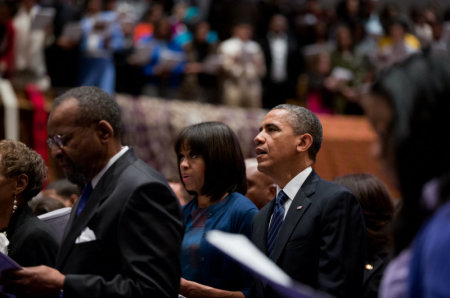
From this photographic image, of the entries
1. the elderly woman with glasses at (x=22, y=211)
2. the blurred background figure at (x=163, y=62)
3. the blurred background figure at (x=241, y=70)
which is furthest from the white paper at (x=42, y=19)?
the elderly woman with glasses at (x=22, y=211)

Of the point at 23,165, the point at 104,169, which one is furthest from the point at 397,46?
the point at 104,169

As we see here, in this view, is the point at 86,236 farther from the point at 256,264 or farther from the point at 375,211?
the point at 375,211

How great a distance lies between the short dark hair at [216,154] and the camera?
3037mm

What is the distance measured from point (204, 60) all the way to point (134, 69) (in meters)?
1.38

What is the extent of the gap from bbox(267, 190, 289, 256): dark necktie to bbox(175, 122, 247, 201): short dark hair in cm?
31

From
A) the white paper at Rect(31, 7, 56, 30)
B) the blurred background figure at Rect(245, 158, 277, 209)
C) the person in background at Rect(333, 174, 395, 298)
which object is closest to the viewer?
the person in background at Rect(333, 174, 395, 298)

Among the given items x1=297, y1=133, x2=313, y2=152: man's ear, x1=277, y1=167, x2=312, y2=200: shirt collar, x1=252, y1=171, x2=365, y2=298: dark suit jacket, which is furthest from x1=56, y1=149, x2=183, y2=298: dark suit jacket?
x1=297, y1=133, x2=313, y2=152: man's ear

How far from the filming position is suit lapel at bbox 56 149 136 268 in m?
2.16

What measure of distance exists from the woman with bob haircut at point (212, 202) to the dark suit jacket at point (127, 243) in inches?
31.3

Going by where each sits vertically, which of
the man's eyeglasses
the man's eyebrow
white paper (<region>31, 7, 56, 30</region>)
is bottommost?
the man's eyebrow

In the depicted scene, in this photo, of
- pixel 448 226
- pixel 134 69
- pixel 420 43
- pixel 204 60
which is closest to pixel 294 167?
pixel 448 226

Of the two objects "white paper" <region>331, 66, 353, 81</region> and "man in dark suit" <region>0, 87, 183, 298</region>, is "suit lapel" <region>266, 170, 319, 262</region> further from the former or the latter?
"white paper" <region>331, 66, 353, 81</region>

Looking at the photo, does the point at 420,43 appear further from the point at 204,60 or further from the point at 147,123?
the point at 147,123

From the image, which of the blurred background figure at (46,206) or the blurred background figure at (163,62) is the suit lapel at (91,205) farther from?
the blurred background figure at (163,62)
